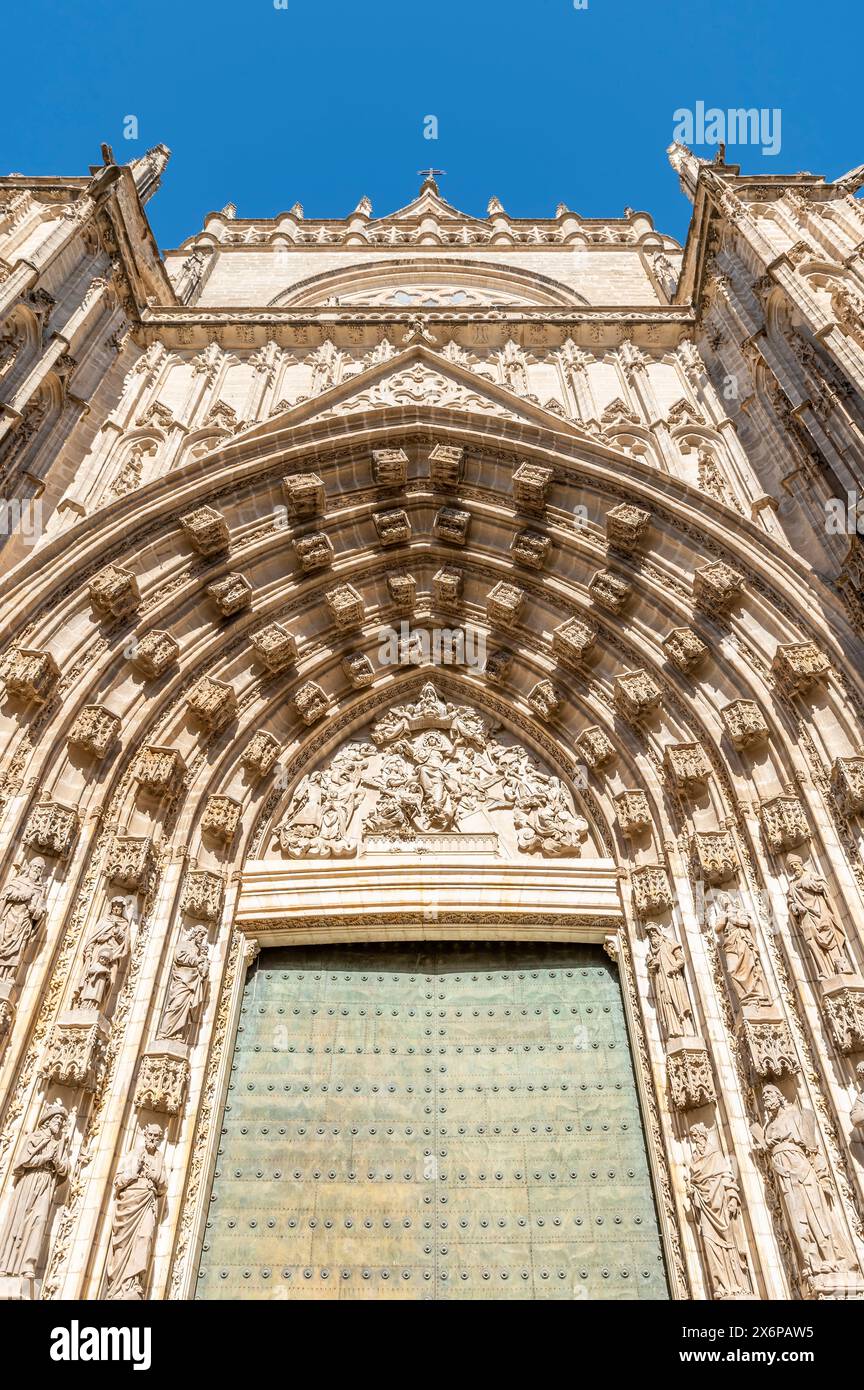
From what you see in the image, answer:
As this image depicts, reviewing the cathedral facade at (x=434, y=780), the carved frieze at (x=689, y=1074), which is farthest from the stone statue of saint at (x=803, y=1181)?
the carved frieze at (x=689, y=1074)

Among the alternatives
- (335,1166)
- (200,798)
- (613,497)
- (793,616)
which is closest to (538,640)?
(613,497)

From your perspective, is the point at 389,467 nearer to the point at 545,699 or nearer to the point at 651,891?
the point at 545,699

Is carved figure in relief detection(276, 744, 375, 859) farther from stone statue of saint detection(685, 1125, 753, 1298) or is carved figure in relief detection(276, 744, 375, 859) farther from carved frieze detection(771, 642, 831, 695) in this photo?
carved frieze detection(771, 642, 831, 695)

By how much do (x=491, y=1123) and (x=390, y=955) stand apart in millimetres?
1860

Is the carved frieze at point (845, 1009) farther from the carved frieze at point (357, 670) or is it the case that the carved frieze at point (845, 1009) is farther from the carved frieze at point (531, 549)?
the carved frieze at point (357, 670)

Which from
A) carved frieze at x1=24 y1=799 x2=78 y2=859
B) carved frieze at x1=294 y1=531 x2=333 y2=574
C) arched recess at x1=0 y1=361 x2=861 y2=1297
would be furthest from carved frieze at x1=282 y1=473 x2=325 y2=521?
carved frieze at x1=24 y1=799 x2=78 y2=859

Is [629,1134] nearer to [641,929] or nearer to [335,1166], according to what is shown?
[641,929]

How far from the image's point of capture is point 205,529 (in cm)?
947

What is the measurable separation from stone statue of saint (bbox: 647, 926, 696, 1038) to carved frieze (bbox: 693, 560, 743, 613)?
327 cm

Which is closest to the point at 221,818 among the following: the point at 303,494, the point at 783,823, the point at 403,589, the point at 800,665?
the point at 403,589

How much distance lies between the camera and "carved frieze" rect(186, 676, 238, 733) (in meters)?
8.93

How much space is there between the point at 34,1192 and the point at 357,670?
Result: 597 cm

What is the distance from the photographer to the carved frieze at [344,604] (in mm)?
10102

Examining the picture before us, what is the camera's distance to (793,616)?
8422mm
